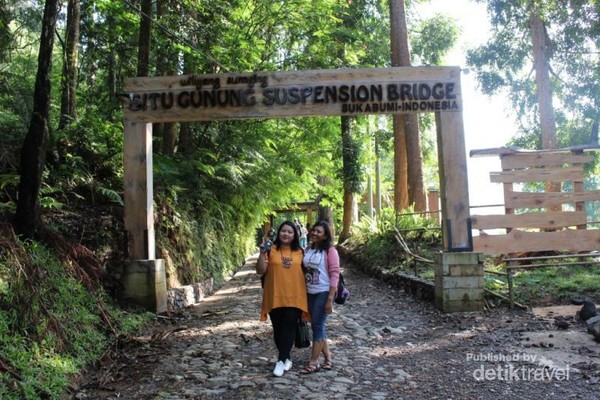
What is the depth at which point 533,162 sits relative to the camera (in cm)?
1005

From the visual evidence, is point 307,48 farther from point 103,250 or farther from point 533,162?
point 103,250

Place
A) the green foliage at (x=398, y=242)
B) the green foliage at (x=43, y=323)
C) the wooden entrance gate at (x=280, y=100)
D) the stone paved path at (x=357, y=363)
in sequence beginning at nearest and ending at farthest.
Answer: the green foliage at (x=43, y=323), the stone paved path at (x=357, y=363), the wooden entrance gate at (x=280, y=100), the green foliage at (x=398, y=242)

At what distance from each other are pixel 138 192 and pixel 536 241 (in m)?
7.54

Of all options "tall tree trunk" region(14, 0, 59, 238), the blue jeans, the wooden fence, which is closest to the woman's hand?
the blue jeans

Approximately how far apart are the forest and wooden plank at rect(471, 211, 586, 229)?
7.62 ft

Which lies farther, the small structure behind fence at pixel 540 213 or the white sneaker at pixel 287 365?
the small structure behind fence at pixel 540 213

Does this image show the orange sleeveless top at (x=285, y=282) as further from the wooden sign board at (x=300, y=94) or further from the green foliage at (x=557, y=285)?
the green foliage at (x=557, y=285)

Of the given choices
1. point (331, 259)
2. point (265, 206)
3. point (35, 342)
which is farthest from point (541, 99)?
point (35, 342)

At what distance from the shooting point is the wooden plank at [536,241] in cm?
960

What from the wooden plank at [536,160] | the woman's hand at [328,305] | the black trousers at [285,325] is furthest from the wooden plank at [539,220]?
the black trousers at [285,325]

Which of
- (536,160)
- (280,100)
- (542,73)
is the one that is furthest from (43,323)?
Result: (542,73)

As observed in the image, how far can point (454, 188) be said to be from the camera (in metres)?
8.28

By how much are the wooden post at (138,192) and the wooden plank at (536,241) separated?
6.11m

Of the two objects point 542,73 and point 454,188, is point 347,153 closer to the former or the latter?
point 542,73
